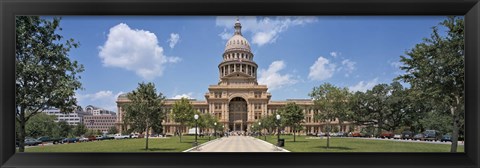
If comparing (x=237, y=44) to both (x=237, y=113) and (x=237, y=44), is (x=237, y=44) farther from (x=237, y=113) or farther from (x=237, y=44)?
(x=237, y=113)

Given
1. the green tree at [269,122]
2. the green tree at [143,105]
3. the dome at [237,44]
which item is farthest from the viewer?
the dome at [237,44]

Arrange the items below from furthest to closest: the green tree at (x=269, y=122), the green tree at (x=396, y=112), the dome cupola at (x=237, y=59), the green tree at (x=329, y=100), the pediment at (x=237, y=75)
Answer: the dome cupola at (x=237, y=59) < the pediment at (x=237, y=75) < the green tree at (x=269, y=122) < the green tree at (x=396, y=112) < the green tree at (x=329, y=100)

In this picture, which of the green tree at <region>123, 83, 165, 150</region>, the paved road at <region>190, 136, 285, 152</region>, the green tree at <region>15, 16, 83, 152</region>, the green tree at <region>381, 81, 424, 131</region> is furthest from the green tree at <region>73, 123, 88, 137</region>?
the green tree at <region>381, 81, 424, 131</region>

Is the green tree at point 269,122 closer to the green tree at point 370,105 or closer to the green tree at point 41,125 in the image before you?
the green tree at point 370,105

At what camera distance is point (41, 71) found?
24.3 ft

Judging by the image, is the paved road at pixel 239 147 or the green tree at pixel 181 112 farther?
the green tree at pixel 181 112

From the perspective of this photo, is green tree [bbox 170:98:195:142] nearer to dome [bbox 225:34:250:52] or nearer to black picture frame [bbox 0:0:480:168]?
black picture frame [bbox 0:0:480:168]

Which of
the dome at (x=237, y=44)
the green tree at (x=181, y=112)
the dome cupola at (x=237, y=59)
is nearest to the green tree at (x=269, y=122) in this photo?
the green tree at (x=181, y=112)

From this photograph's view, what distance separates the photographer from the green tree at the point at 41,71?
701 centimetres
